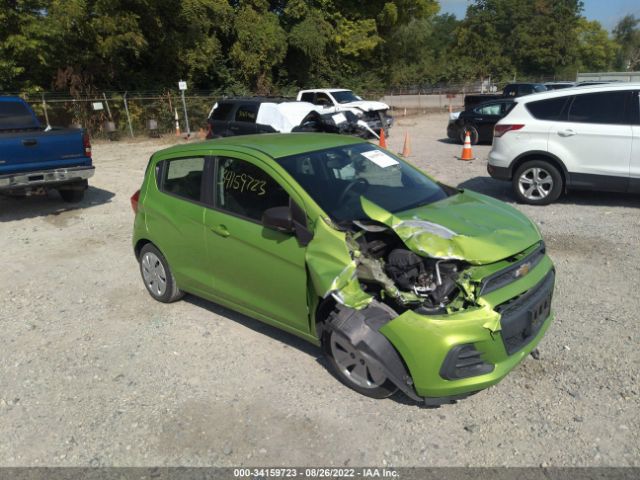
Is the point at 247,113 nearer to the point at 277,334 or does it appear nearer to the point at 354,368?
the point at 277,334

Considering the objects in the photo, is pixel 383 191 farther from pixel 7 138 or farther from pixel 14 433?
pixel 7 138

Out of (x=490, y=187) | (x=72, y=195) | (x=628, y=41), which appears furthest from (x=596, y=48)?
(x=72, y=195)

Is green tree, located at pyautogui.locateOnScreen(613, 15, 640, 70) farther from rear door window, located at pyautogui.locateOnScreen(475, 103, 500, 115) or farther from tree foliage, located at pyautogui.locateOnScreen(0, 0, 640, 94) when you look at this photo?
rear door window, located at pyautogui.locateOnScreen(475, 103, 500, 115)

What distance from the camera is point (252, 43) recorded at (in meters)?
29.0

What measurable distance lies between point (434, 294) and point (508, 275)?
55 centimetres

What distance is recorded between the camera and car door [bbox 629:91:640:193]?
7.20 meters

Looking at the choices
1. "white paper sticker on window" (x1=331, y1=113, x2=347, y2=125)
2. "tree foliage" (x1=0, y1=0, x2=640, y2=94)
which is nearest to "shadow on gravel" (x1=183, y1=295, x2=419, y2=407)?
"white paper sticker on window" (x1=331, y1=113, x2=347, y2=125)

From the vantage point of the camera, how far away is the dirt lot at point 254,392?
315 centimetres

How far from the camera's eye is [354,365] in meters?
3.59

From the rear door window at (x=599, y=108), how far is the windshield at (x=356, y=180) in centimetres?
434

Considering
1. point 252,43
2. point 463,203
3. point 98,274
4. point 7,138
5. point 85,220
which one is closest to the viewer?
point 463,203

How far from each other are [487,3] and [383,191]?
262 feet

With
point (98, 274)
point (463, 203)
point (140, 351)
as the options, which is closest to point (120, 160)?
point (98, 274)

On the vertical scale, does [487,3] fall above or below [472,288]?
above
